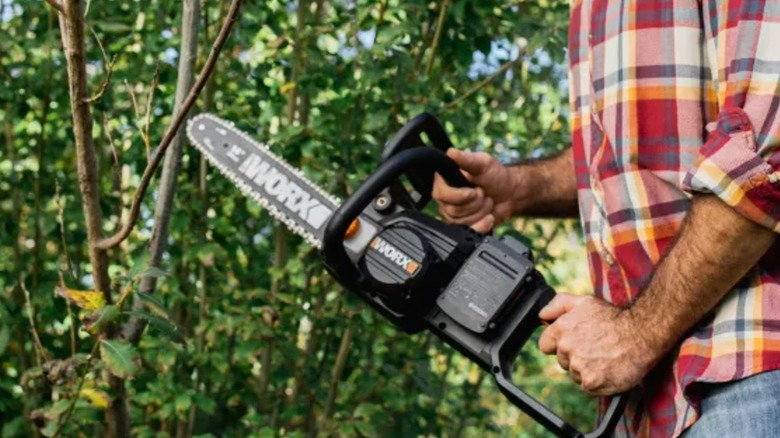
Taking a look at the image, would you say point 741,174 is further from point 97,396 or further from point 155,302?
point 97,396

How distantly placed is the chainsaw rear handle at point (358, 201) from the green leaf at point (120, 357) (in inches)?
15.1

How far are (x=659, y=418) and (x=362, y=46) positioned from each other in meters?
1.80

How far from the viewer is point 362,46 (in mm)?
3262

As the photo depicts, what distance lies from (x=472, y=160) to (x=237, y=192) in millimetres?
1131

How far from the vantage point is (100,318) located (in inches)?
76.8

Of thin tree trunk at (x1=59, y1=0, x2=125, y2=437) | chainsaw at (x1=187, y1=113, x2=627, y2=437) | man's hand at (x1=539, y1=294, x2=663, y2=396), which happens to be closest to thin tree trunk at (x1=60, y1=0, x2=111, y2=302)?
thin tree trunk at (x1=59, y1=0, x2=125, y2=437)

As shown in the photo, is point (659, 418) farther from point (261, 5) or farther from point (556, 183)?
point (261, 5)

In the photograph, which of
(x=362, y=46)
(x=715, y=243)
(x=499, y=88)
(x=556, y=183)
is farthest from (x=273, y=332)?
(x=715, y=243)

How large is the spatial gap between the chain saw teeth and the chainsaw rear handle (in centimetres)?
20

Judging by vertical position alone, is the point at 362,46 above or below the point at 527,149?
above

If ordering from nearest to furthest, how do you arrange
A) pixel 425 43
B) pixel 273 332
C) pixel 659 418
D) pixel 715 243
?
pixel 715 243 < pixel 659 418 < pixel 273 332 < pixel 425 43

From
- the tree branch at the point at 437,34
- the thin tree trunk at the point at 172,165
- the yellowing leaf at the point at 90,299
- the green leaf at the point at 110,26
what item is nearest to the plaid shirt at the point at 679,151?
the thin tree trunk at the point at 172,165

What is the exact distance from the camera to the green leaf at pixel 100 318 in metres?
1.95

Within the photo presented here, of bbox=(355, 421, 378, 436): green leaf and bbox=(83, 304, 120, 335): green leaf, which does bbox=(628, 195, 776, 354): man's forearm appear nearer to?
bbox=(83, 304, 120, 335): green leaf
